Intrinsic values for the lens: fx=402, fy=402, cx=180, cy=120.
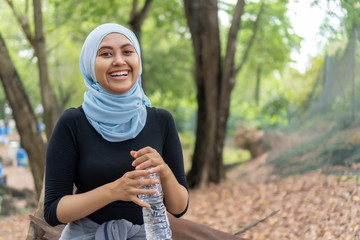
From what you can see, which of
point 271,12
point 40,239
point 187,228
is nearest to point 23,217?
point 40,239

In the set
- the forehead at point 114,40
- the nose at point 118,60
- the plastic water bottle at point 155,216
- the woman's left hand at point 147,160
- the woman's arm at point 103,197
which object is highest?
the forehead at point 114,40

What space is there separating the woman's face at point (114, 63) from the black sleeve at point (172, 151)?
0.33 meters

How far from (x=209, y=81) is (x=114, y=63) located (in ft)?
18.4

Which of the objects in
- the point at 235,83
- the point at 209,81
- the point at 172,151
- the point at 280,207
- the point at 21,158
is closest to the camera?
the point at 172,151

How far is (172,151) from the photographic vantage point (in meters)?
2.32

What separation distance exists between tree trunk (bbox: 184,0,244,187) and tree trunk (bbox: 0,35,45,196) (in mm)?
3006

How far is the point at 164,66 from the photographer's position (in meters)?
16.5

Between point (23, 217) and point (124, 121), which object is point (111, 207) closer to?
point (124, 121)

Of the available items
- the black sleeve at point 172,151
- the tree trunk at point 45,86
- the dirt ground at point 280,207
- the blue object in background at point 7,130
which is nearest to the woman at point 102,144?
the black sleeve at point 172,151

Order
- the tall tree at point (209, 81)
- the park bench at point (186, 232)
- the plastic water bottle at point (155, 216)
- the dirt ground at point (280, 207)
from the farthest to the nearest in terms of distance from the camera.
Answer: the tall tree at point (209, 81)
the dirt ground at point (280, 207)
the park bench at point (186, 232)
the plastic water bottle at point (155, 216)

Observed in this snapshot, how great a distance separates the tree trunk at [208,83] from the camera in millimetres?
7512

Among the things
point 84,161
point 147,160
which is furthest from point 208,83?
point 147,160

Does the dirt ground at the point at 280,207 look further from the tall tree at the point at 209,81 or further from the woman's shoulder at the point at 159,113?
the woman's shoulder at the point at 159,113

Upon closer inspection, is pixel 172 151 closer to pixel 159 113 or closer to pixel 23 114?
pixel 159 113
